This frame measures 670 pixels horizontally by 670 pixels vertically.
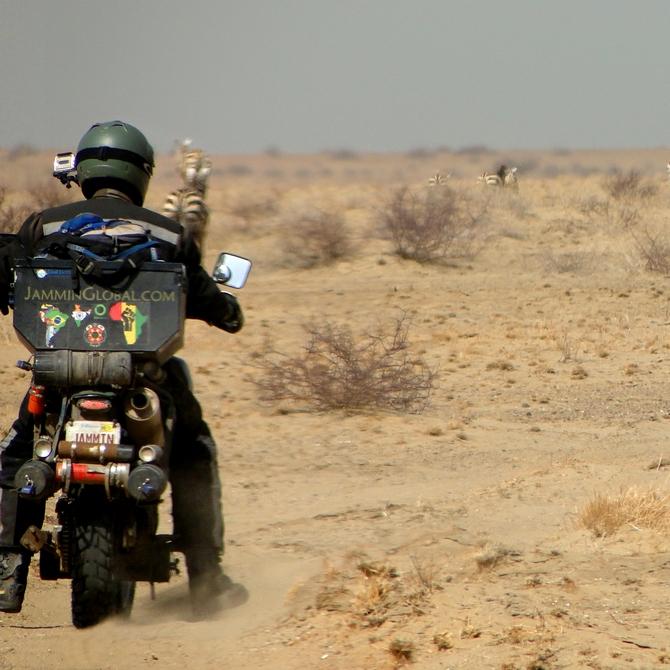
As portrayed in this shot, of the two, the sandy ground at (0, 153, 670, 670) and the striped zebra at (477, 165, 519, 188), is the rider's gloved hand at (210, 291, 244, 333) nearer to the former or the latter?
the sandy ground at (0, 153, 670, 670)

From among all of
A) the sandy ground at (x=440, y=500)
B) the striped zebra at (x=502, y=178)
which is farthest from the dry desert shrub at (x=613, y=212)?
the sandy ground at (x=440, y=500)

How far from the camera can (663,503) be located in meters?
5.87

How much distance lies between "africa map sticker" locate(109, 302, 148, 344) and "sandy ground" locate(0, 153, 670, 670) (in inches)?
39.5

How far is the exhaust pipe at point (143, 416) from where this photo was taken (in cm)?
425

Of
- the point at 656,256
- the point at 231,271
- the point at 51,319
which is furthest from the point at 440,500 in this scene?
the point at 656,256

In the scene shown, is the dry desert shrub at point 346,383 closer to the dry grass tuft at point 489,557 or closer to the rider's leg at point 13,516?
the dry grass tuft at point 489,557

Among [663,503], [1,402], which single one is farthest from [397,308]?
[663,503]

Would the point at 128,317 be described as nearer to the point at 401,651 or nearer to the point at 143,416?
the point at 143,416

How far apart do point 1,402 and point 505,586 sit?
563cm

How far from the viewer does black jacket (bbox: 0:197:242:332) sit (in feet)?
14.8

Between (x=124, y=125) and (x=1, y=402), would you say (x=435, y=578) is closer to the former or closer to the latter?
(x=124, y=125)

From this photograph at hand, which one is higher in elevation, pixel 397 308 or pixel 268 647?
pixel 397 308

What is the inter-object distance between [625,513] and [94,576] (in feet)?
8.27

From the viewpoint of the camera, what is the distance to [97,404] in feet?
13.6
